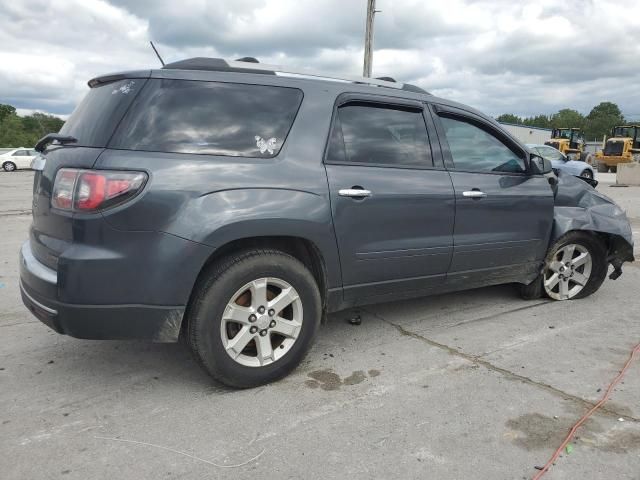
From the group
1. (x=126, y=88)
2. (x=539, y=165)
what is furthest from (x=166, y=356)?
(x=539, y=165)

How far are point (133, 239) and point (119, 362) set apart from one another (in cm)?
118

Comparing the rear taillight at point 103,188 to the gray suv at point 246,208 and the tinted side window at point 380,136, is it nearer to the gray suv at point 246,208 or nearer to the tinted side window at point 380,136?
the gray suv at point 246,208

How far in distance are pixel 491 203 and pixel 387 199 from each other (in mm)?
1050

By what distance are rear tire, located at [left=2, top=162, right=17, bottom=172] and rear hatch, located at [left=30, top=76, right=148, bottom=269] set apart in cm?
3378

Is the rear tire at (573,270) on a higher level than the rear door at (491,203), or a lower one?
lower

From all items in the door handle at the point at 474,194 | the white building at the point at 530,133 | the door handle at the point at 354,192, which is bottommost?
the door handle at the point at 474,194

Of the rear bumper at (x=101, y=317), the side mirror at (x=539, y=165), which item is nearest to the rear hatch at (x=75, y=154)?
the rear bumper at (x=101, y=317)

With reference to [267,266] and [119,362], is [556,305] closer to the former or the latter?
[267,266]

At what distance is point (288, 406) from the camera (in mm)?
2947

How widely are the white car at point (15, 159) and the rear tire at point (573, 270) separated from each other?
3384 centimetres

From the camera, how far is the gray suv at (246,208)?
272 centimetres

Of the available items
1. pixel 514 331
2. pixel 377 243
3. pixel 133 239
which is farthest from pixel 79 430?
pixel 514 331

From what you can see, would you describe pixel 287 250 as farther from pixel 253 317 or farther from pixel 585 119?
pixel 585 119

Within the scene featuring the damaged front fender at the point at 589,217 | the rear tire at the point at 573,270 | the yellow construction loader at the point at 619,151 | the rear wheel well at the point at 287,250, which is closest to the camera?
the rear wheel well at the point at 287,250
